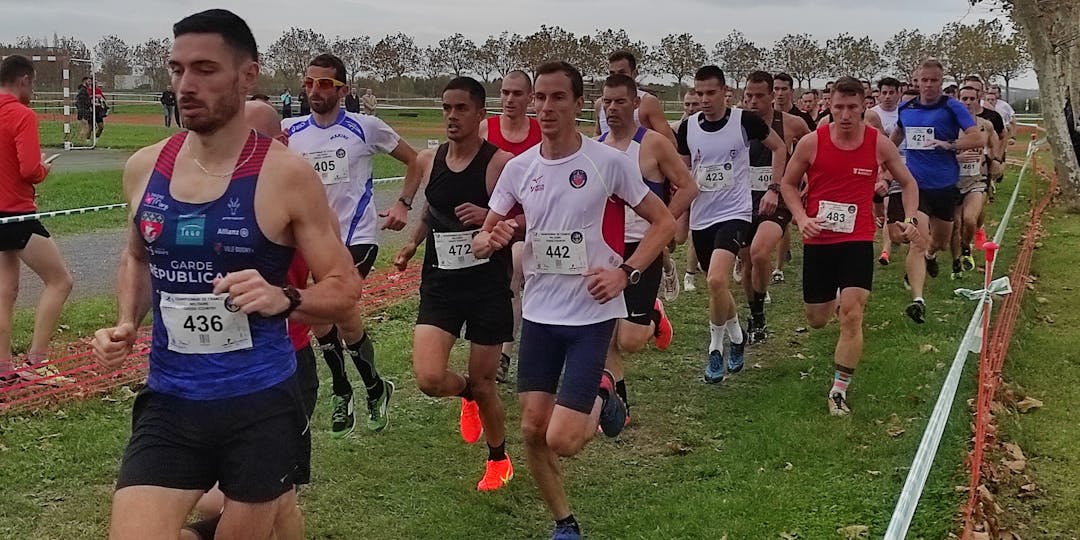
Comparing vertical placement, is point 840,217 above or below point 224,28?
below

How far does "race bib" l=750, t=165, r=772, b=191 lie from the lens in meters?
9.23

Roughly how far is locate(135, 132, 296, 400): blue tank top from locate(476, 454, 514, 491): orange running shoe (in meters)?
2.50

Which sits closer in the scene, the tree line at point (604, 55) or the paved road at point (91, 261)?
the paved road at point (91, 261)

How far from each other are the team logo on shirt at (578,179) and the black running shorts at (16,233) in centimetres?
420

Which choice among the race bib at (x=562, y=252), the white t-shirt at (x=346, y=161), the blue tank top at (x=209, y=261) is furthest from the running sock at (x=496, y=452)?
the blue tank top at (x=209, y=261)

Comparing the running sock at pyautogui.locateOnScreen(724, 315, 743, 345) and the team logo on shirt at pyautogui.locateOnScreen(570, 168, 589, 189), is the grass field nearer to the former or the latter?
the running sock at pyautogui.locateOnScreen(724, 315, 743, 345)

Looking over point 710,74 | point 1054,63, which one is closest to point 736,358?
point 710,74

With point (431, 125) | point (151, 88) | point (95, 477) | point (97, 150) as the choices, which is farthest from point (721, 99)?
point (151, 88)

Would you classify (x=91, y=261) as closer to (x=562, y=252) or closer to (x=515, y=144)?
(x=515, y=144)

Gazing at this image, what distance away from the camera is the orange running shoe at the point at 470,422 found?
6.05 meters

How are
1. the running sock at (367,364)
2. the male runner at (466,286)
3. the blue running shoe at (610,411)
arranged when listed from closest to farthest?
1. the blue running shoe at (610,411)
2. the male runner at (466,286)
3. the running sock at (367,364)

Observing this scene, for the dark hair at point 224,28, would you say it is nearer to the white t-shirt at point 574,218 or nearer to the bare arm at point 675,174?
the white t-shirt at point 574,218

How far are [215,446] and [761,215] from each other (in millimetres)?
6037

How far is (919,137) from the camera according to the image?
10.3 meters
